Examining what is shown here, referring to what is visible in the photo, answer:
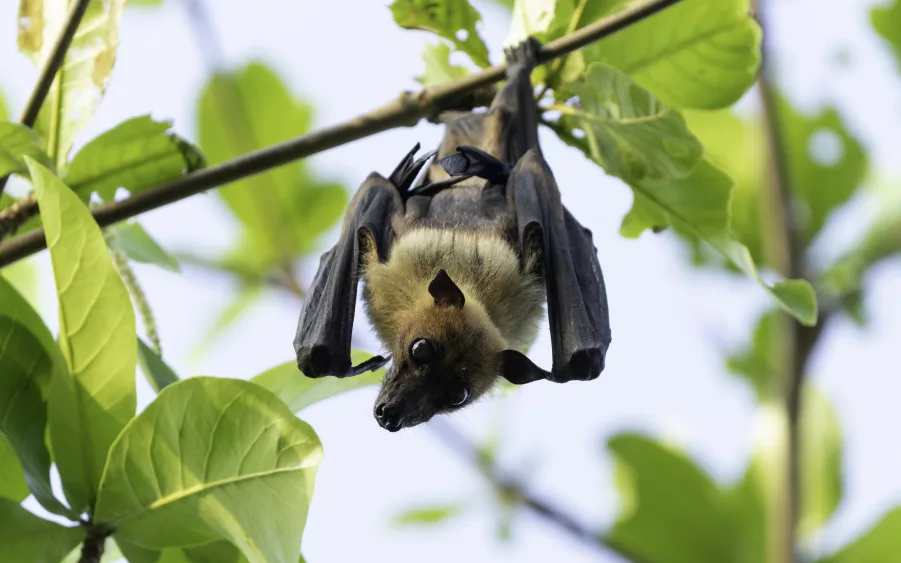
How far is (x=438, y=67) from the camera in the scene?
4.95m

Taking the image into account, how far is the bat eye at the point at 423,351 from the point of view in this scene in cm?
452

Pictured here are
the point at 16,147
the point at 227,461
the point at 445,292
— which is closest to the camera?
the point at 227,461

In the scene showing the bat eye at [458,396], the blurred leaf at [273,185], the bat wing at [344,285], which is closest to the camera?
the bat wing at [344,285]

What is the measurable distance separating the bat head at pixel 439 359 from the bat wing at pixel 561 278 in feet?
0.54

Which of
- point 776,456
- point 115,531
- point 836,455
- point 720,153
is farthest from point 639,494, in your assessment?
point 115,531

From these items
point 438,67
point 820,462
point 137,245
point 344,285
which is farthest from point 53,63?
point 820,462

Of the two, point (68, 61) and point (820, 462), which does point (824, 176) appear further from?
point (68, 61)

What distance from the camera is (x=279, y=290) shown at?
7.46 meters

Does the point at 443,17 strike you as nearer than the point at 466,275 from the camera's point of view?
Yes

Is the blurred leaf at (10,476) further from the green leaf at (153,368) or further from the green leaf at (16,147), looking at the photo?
the green leaf at (16,147)

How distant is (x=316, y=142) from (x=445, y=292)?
4.04ft

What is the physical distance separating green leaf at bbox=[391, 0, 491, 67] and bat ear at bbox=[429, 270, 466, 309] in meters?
1.06

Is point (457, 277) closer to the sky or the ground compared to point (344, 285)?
closer to the ground

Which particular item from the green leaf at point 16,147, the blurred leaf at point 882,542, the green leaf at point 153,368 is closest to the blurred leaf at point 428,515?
the blurred leaf at point 882,542
